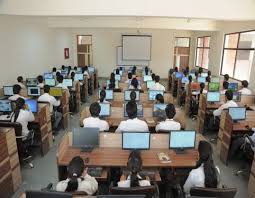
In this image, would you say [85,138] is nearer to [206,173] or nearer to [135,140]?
[135,140]

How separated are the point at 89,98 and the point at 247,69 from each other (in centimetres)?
588

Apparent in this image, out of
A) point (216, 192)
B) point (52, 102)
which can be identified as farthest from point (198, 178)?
point (52, 102)

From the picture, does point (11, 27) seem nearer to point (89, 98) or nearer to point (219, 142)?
point (89, 98)

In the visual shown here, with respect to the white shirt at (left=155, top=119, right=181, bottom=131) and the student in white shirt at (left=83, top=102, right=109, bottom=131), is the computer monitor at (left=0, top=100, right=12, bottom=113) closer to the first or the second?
the student in white shirt at (left=83, top=102, right=109, bottom=131)

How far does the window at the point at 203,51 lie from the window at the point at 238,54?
2.00 metres

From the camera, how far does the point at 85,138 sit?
3625mm

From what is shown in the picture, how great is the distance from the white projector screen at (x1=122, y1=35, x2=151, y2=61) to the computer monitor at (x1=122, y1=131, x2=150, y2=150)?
10.3 m

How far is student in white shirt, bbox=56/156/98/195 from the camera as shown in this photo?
2475 millimetres

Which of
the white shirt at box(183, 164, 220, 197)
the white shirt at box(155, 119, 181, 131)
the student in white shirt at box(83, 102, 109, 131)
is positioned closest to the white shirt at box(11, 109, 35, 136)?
the student in white shirt at box(83, 102, 109, 131)

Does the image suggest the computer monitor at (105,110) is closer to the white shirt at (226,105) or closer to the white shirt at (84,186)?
the white shirt at (226,105)

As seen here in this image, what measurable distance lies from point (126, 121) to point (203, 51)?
30.3 feet

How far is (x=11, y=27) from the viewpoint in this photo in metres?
7.39

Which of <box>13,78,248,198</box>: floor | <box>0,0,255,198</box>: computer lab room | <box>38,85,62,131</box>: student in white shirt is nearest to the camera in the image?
<box>0,0,255,198</box>: computer lab room

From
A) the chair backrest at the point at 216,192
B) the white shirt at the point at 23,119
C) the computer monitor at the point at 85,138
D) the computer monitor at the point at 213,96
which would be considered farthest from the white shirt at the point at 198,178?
the computer monitor at the point at 213,96
